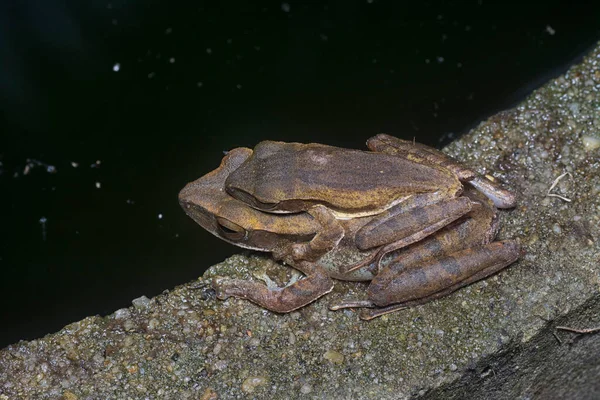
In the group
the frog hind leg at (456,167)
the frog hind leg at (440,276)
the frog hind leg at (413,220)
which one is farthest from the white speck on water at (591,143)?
the frog hind leg at (413,220)

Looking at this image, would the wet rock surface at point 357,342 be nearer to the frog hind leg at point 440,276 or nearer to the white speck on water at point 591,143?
the frog hind leg at point 440,276

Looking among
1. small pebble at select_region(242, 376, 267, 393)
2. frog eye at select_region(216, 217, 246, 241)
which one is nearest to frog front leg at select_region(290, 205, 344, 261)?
frog eye at select_region(216, 217, 246, 241)

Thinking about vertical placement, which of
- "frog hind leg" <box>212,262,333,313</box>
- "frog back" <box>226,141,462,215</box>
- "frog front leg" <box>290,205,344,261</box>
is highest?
"frog back" <box>226,141,462,215</box>

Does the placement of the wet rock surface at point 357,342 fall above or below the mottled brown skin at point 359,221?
below

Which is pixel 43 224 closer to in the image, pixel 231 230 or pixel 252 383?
pixel 231 230

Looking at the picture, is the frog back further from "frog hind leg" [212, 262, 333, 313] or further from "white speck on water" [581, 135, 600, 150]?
"white speck on water" [581, 135, 600, 150]

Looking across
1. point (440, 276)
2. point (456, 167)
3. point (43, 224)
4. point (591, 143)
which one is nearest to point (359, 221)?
point (440, 276)
